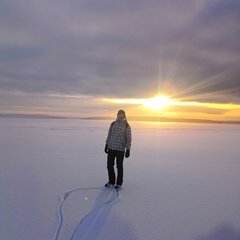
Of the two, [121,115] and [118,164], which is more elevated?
[121,115]

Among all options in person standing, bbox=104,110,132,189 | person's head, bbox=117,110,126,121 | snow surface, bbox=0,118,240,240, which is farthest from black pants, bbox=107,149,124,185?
person's head, bbox=117,110,126,121

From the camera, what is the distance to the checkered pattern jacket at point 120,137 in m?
5.44

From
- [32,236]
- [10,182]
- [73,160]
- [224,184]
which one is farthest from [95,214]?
[73,160]

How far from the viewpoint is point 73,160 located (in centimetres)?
859

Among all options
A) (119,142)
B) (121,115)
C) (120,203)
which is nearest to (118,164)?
(119,142)

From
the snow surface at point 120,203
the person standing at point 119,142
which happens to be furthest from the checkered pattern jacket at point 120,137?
the snow surface at point 120,203

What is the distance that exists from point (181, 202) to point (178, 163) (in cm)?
389

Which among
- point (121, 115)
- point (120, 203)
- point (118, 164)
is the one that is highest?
point (121, 115)

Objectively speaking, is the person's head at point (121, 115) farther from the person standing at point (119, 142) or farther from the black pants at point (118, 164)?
the black pants at point (118, 164)

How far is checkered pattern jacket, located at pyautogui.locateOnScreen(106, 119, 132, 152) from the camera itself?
17.9ft

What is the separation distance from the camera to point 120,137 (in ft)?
17.9

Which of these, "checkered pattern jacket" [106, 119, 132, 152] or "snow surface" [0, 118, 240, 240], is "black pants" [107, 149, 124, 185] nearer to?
"checkered pattern jacket" [106, 119, 132, 152]

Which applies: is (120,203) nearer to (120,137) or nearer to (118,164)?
(118,164)

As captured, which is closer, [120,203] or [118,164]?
[120,203]
